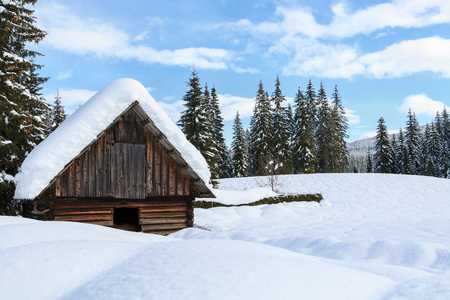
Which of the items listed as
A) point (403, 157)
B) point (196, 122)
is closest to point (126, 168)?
point (196, 122)

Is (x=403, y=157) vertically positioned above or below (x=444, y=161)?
above

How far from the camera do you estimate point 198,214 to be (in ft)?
51.4

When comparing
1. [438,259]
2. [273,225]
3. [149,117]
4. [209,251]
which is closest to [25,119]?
[149,117]

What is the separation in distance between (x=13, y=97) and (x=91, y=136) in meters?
7.26

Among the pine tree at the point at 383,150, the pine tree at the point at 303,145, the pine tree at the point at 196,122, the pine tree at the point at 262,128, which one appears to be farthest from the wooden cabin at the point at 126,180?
the pine tree at the point at 383,150

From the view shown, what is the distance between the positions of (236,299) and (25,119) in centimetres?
1463

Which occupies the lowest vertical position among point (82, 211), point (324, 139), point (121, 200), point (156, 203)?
point (82, 211)

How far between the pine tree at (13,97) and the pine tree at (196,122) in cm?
1326

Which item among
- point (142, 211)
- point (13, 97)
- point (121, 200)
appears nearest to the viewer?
point (121, 200)

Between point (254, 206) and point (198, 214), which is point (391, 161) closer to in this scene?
point (254, 206)

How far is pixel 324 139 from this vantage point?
157 feet

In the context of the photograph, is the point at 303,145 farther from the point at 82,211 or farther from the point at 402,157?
the point at 82,211

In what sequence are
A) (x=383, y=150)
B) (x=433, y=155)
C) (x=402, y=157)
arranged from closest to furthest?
(x=383, y=150) < (x=402, y=157) < (x=433, y=155)

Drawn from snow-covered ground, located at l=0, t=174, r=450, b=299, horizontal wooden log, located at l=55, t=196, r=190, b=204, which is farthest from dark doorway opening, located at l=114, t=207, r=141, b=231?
snow-covered ground, located at l=0, t=174, r=450, b=299
